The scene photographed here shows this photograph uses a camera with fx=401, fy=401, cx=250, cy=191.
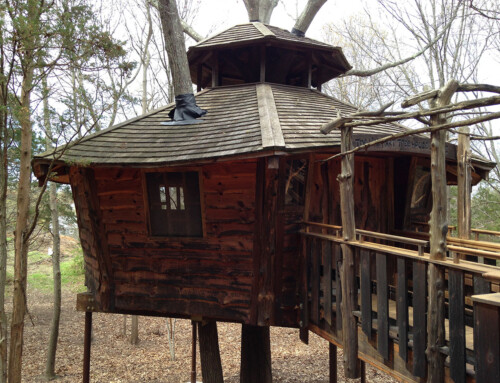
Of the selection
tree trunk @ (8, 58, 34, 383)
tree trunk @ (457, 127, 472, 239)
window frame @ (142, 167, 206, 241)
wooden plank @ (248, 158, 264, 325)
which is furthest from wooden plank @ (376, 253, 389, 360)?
tree trunk @ (8, 58, 34, 383)

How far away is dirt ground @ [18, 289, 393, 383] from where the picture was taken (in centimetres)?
1241

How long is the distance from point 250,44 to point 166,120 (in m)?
2.27

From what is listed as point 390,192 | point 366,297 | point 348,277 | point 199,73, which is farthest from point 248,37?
point 366,297

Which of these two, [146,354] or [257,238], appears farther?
[146,354]

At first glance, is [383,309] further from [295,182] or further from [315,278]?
[295,182]

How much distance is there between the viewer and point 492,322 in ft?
6.47

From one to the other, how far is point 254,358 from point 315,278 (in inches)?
205

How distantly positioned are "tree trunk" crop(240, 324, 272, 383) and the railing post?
8.03 meters

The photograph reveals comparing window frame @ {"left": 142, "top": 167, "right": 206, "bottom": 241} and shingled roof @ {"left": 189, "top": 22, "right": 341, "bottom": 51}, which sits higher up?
shingled roof @ {"left": 189, "top": 22, "right": 341, "bottom": 51}

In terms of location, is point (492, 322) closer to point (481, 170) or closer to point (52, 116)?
point (481, 170)

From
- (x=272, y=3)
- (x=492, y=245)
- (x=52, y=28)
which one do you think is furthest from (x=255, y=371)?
(x=272, y=3)

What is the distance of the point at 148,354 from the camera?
1477cm

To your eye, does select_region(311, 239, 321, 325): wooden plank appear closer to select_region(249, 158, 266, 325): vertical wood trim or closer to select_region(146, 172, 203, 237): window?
select_region(249, 158, 266, 325): vertical wood trim

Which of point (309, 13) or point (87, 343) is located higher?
point (309, 13)
